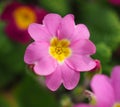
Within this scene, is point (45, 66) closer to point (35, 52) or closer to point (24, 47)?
point (35, 52)

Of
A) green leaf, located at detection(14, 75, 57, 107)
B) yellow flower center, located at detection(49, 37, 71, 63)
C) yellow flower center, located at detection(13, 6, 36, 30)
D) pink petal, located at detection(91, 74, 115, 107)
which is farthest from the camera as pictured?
yellow flower center, located at detection(13, 6, 36, 30)

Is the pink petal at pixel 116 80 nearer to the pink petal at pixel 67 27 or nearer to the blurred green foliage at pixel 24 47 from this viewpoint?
the pink petal at pixel 67 27

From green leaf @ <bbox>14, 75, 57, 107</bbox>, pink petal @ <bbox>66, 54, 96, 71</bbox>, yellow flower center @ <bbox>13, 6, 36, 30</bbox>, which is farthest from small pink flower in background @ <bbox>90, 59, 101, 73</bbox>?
yellow flower center @ <bbox>13, 6, 36, 30</bbox>

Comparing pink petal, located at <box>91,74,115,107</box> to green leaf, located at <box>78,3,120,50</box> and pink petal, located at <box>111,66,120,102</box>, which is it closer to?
pink petal, located at <box>111,66,120,102</box>

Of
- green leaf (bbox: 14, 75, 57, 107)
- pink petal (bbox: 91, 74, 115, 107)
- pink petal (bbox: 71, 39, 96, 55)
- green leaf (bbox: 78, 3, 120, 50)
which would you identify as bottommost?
green leaf (bbox: 14, 75, 57, 107)

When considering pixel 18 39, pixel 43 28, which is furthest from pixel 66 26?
pixel 18 39
